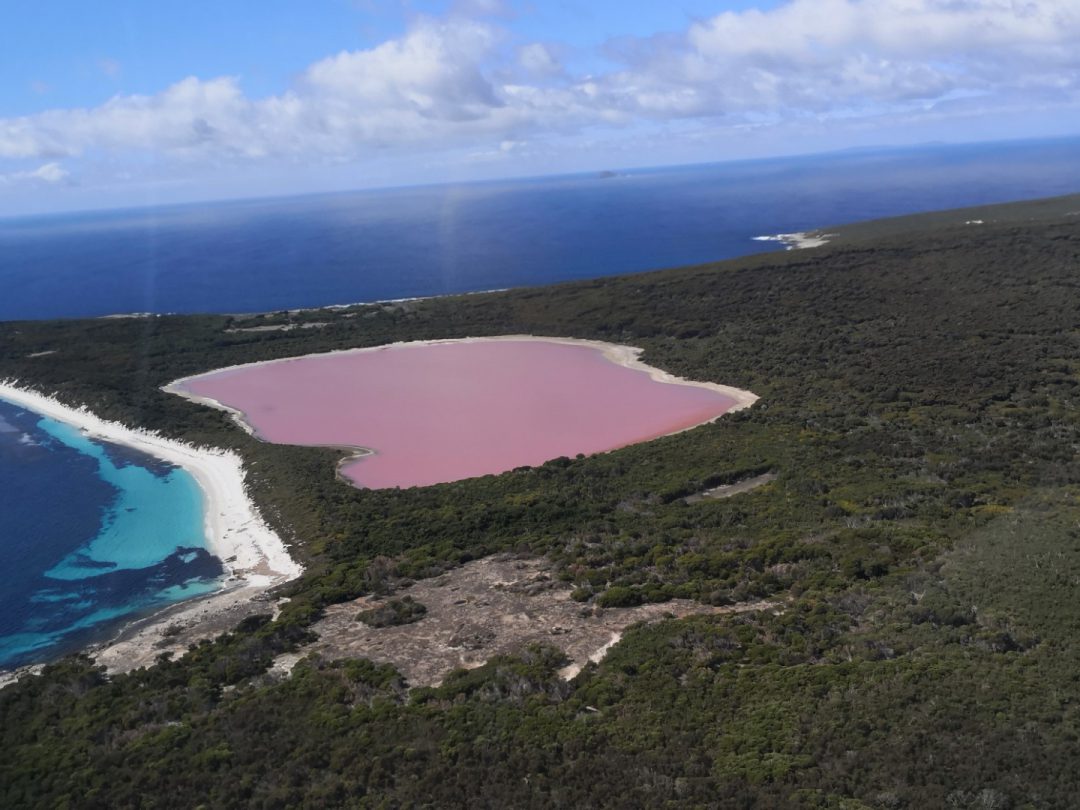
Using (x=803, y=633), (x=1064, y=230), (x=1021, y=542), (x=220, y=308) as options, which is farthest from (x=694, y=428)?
(x=220, y=308)

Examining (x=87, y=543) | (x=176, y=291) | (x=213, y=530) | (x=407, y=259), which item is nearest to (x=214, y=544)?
(x=213, y=530)

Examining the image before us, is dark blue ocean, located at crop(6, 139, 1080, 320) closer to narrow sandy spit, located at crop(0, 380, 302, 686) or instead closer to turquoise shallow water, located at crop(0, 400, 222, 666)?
narrow sandy spit, located at crop(0, 380, 302, 686)

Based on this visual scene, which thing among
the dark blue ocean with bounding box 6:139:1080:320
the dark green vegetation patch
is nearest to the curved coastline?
the dark green vegetation patch

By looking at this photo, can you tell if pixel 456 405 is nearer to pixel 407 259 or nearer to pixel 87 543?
pixel 87 543

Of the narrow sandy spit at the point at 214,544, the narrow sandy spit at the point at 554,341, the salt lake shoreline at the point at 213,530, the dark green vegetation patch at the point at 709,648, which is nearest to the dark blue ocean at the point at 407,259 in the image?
the narrow sandy spit at the point at 554,341

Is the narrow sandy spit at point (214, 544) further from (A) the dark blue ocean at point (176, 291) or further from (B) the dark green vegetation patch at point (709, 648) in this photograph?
(B) the dark green vegetation patch at point (709, 648)
